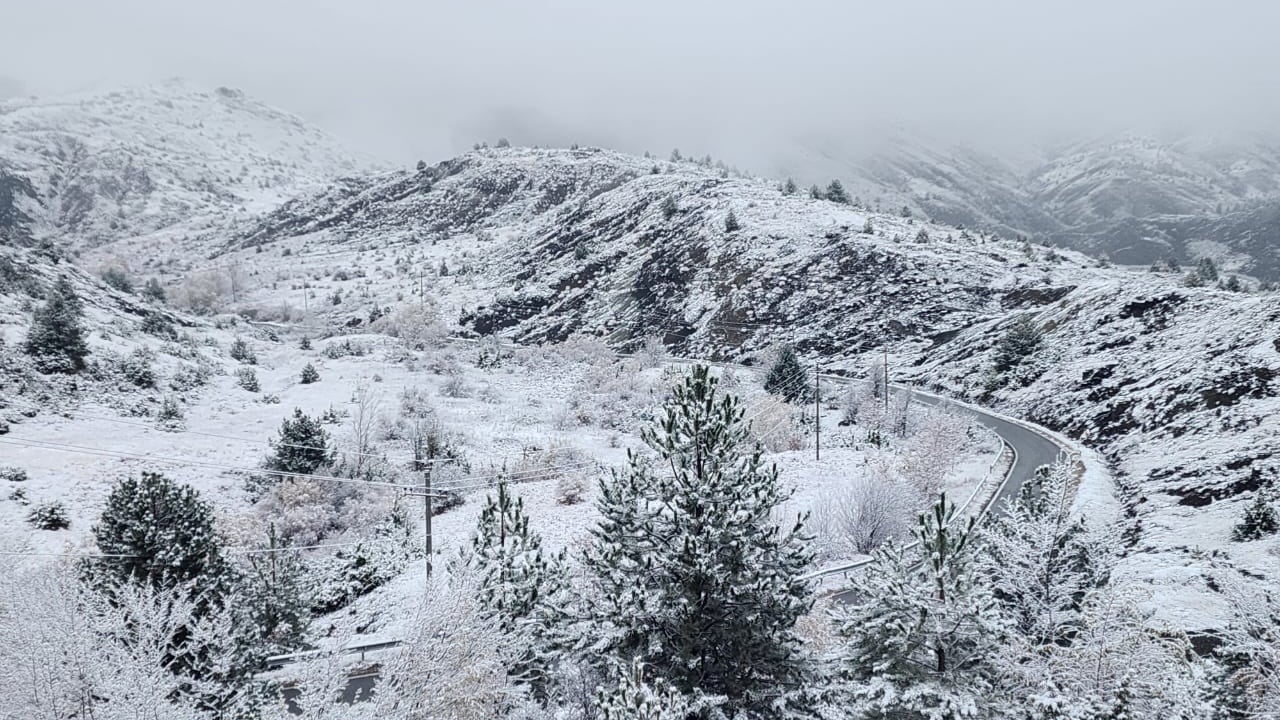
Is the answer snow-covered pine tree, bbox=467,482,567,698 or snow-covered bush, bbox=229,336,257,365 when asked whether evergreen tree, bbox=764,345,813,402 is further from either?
snow-covered bush, bbox=229,336,257,365

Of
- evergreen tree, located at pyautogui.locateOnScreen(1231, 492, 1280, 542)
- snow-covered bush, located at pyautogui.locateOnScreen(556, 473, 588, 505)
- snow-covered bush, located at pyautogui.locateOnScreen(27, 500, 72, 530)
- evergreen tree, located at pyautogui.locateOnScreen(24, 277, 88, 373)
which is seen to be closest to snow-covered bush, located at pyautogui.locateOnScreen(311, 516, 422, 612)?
snow-covered bush, located at pyautogui.locateOnScreen(556, 473, 588, 505)

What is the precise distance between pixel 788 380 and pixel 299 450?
33.8 m

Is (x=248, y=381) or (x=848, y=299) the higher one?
(x=848, y=299)

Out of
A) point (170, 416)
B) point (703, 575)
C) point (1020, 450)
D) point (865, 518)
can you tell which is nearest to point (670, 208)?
point (1020, 450)

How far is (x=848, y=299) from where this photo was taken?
224 ft

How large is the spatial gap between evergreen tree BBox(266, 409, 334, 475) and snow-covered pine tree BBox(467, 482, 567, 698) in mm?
18446

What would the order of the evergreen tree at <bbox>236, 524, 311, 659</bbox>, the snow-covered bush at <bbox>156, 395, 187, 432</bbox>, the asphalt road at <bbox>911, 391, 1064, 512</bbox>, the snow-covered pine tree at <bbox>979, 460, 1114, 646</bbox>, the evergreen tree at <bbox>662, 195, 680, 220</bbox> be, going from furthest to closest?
the evergreen tree at <bbox>662, 195, 680, 220</bbox> < the snow-covered bush at <bbox>156, 395, 187, 432</bbox> < the asphalt road at <bbox>911, 391, 1064, 512</bbox> < the evergreen tree at <bbox>236, 524, 311, 659</bbox> < the snow-covered pine tree at <bbox>979, 460, 1114, 646</bbox>

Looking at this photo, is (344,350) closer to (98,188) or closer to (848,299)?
(848,299)

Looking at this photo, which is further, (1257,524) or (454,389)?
(454,389)

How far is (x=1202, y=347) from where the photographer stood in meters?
37.1

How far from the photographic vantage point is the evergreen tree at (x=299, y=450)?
2853cm

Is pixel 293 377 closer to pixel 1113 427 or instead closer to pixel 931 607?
pixel 931 607

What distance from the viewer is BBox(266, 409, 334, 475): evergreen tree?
2853 centimetres

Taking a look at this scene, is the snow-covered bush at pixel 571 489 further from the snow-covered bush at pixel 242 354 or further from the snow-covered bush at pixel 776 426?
the snow-covered bush at pixel 242 354
